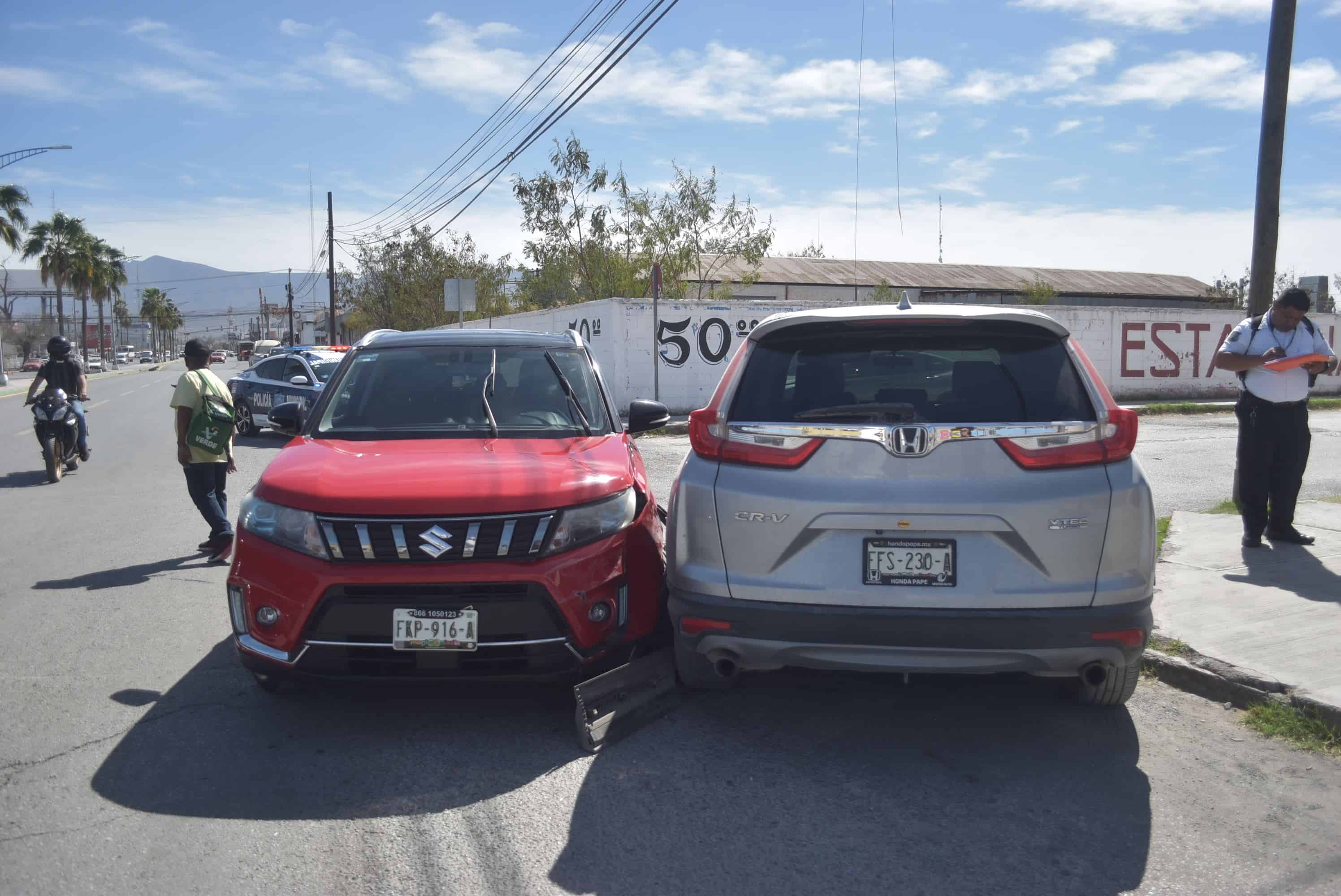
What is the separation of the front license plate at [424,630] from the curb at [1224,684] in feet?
10.3

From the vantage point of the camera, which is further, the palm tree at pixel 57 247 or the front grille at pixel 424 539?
the palm tree at pixel 57 247

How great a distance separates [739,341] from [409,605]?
63.8 feet

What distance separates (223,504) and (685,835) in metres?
5.97

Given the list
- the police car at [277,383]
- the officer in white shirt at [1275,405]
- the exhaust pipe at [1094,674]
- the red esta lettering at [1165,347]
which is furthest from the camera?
the red esta lettering at [1165,347]

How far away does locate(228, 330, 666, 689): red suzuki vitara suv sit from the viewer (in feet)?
13.7

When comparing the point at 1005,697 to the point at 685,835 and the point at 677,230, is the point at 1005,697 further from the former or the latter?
the point at 677,230

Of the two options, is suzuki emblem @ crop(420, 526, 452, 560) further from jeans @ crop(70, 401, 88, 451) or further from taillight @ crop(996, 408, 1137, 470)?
jeans @ crop(70, 401, 88, 451)

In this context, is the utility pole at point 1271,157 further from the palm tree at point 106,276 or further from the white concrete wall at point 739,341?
the palm tree at point 106,276

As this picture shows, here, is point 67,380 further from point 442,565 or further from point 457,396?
point 442,565

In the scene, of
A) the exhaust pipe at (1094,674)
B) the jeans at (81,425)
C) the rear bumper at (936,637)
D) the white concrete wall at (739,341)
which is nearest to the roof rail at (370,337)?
the rear bumper at (936,637)

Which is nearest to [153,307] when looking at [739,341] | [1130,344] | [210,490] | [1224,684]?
[739,341]

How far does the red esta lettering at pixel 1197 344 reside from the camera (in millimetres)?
27250

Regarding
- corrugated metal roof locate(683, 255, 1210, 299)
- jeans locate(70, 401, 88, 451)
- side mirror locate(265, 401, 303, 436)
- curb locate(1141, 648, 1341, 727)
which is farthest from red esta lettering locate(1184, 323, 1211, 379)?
side mirror locate(265, 401, 303, 436)

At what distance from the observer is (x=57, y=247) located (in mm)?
72250
